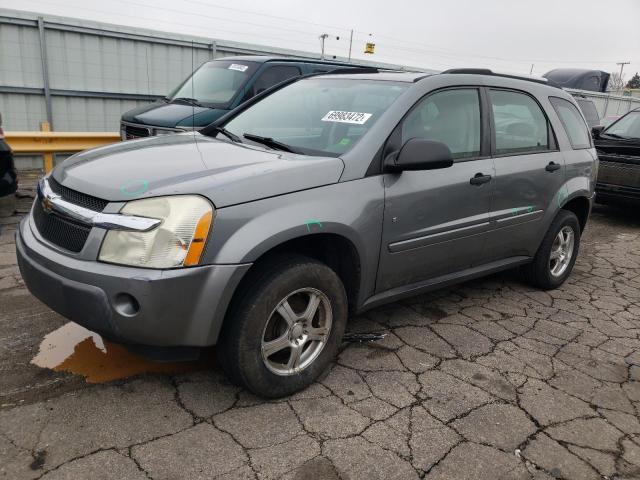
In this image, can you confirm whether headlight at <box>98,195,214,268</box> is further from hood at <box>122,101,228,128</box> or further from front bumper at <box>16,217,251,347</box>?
hood at <box>122,101,228,128</box>

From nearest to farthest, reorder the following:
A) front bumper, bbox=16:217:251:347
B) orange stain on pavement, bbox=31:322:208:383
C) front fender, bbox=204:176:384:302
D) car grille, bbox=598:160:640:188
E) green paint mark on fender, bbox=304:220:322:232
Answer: front bumper, bbox=16:217:251:347 → front fender, bbox=204:176:384:302 → green paint mark on fender, bbox=304:220:322:232 → orange stain on pavement, bbox=31:322:208:383 → car grille, bbox=598:160:640:188

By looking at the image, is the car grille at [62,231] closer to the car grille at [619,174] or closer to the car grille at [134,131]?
the car grille at [134,131]

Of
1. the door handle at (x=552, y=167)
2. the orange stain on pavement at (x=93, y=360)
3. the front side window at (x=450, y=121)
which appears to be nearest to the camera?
the orange stain on pavement at (x=93, y=360)

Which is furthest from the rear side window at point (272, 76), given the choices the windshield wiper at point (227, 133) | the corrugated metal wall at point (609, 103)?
the corrugated metal wall at point (609, 103)

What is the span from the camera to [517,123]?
405 centimetres

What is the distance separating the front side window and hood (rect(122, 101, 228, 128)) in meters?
4.09

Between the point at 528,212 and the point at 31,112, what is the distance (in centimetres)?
903

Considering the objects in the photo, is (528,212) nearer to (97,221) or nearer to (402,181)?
(402,181)

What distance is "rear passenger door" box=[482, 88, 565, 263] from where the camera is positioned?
12.4ft

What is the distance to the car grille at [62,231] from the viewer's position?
242cm

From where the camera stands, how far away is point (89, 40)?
32.4 feet

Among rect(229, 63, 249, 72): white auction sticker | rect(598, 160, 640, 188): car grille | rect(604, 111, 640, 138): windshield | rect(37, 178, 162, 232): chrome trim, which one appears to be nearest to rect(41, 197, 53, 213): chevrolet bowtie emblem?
rect(37, 178, 162, 232): chrome trim

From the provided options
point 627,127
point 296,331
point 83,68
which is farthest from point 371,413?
point 83,68

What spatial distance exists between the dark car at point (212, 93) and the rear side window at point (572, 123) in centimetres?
423
